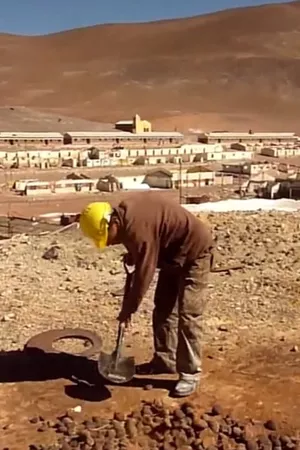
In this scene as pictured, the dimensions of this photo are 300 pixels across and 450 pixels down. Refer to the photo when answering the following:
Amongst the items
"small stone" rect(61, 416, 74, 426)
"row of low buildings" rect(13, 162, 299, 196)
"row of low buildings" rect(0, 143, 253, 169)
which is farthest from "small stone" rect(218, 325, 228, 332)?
"row of low buildings" rect(0, 143, 253, 169)

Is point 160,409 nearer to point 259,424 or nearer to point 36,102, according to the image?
point 259,424

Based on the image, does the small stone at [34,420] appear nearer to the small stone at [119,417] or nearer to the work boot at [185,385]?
the small stone at [119,417]

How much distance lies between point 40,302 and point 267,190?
27530 mm

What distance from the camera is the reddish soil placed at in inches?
191

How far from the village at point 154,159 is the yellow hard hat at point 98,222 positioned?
2818 cm

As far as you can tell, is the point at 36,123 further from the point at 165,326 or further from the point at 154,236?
the point at 154,236

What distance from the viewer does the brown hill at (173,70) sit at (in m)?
97.5

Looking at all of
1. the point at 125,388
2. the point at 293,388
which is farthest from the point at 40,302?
the point at 293,388

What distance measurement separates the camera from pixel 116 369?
5.26 meters

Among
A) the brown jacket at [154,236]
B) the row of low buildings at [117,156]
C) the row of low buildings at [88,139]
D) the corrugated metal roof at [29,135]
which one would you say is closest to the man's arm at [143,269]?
the brown jacket at [154,236]

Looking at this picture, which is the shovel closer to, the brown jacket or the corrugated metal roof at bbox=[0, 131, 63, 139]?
the brown jacket

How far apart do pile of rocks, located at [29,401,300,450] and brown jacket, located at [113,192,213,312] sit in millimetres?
708

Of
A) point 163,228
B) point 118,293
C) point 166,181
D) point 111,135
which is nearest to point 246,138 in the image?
point 111,135

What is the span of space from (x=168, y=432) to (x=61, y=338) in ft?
6.16
